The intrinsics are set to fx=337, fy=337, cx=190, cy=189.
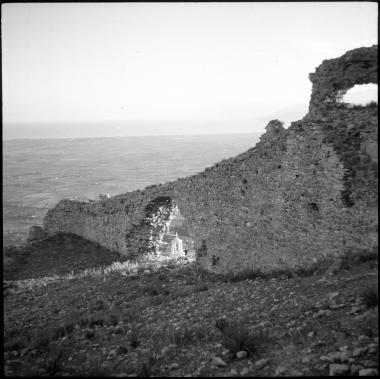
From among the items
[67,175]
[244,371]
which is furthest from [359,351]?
[67,175]

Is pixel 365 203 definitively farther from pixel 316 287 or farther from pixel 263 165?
pixel 263 165

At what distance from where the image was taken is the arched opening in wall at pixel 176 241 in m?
17.3

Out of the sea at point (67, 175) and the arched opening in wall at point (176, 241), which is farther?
the sea at point (67, 175)

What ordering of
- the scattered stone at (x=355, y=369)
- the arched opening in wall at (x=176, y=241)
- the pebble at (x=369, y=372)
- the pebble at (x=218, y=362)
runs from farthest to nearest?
the arched opening in wall at (x=176, y=241)
the pebble at (x=218, y=362)
the scattered stone at (x=355, y=369)
the pebble at (x=369, y=372)

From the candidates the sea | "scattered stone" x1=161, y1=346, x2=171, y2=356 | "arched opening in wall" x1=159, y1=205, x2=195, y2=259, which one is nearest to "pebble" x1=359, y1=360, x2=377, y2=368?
"scattered stone" x1=161, y1=346, x2=171, y2=356

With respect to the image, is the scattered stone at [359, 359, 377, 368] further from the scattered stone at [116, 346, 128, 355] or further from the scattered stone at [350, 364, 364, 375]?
the scattered stone at [116, 346, 128, 355]

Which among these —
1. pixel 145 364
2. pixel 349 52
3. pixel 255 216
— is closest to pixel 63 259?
pixel 255 216

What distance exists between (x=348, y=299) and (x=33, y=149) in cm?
16516

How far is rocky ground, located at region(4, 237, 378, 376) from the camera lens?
15.5ft

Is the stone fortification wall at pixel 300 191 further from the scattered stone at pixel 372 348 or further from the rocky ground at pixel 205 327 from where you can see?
the scattered stone at pixel 372 348

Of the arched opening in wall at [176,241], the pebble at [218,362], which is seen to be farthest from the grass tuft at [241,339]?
the arched opening in wall at [176,241]

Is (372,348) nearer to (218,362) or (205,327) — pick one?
(218,362)

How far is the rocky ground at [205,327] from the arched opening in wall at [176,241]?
624 cm

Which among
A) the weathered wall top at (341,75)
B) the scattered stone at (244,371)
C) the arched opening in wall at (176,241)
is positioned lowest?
the arched opening in wall at (176,241)
